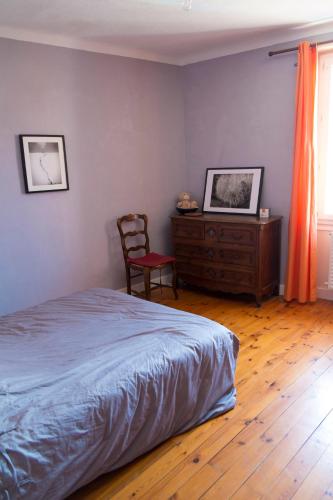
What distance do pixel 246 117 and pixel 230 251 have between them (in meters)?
1.42

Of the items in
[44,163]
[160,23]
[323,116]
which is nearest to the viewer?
[160,23]

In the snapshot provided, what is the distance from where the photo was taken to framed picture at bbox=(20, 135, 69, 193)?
11.0 feet

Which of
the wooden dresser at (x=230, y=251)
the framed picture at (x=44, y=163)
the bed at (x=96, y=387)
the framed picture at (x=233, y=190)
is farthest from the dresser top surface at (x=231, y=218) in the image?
the bed at (x=96, y=387)

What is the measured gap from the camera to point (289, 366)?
2775 millimetres

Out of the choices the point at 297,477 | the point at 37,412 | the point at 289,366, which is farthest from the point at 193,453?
the point at 289,366

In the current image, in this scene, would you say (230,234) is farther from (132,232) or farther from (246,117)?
(246,117)

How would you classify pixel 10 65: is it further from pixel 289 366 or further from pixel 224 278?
pixel 289 366

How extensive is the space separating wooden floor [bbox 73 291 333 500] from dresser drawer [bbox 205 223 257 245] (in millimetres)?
1074

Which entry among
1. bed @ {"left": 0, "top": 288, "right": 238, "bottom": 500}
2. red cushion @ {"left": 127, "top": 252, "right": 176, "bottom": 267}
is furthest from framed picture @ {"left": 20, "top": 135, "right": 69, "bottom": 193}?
bed @ {"left": 0, "top": 288, "right": 238, "bottom": 500}

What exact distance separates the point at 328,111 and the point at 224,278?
186 centimetres

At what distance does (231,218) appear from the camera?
405cm

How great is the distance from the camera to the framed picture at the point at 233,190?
4.14m

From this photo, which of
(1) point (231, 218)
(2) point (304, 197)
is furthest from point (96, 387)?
(2) point (304, 197)

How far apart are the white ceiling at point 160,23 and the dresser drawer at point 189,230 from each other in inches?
69.5
